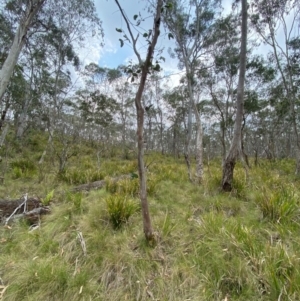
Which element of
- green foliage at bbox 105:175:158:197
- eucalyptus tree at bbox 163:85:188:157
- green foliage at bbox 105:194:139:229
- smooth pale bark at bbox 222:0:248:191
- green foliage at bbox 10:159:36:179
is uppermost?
eucalyptus tree at bbox 163:85:188:157

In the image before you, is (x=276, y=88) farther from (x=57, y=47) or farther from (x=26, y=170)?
(x=26, y=170)

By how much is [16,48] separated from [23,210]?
17.2 ft

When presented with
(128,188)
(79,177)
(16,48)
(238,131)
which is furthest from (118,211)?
(16,48)

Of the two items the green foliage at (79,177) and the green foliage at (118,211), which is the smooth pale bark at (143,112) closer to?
the green foliage at (118,211)

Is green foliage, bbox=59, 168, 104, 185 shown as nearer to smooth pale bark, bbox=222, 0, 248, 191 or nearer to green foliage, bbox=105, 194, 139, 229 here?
green foliage, bbox=105, 194, 139, 229

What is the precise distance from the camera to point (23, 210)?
11.9ft

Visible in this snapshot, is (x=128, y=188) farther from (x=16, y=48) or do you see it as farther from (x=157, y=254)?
(x=16, y=48)

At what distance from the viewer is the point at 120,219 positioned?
3.04m

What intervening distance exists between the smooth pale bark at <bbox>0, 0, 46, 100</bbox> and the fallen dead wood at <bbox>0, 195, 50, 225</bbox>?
373cm

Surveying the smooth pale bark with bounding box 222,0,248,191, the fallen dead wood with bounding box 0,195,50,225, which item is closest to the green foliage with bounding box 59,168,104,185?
the fallen dead wood with bounding box 0,195,50,225

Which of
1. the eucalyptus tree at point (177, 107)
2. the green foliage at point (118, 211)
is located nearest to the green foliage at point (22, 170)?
the green foliage at point (118, 211)

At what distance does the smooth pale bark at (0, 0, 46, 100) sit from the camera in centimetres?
547

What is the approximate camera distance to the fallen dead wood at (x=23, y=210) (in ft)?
11.0

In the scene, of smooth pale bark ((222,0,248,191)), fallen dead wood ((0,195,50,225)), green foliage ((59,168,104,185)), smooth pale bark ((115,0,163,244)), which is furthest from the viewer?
green foliage ((59,168,104,185))
